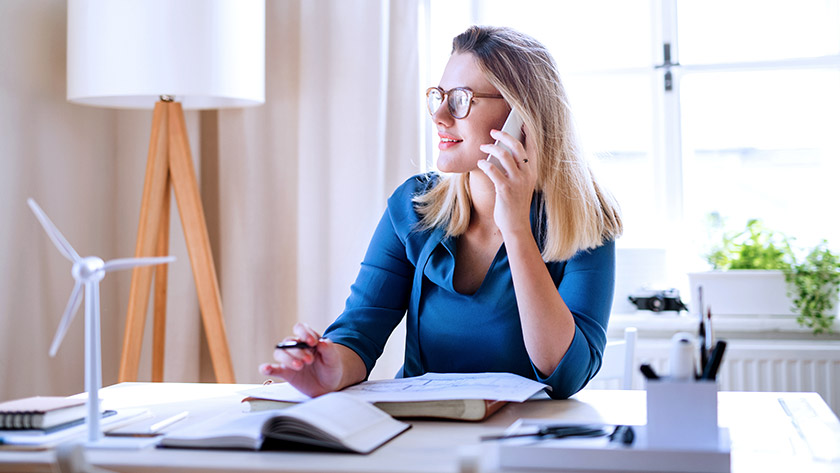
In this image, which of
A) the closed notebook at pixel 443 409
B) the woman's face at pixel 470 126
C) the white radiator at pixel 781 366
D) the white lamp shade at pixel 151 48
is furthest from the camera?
the white radiator at pixel 781 366

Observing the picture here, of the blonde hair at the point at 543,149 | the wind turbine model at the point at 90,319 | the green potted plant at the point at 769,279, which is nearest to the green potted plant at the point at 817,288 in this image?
the green potted plant at the point at 769,279

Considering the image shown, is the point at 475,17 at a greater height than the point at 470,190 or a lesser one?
greater

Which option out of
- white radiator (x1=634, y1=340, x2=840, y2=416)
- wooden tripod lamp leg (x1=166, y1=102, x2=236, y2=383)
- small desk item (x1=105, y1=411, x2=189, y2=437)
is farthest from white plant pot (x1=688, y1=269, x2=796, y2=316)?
small desk item (x1=105, y1=411, x2=189, y2=437)

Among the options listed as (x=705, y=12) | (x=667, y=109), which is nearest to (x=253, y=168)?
(x=667, y=109)

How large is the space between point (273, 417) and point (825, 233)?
2258 mm

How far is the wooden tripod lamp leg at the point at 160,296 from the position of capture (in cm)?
233

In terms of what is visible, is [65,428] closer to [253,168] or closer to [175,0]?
[175,0]

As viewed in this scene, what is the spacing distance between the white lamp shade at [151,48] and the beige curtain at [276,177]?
0.32 m

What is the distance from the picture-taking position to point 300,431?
3.21 feet

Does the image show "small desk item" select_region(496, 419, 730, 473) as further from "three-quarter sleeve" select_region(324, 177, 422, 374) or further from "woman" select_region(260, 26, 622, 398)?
"three-quarter sleeve" select_region(324, 177, 422, 374)

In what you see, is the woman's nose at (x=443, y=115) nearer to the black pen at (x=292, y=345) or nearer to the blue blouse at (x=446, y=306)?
the blue blouse at (x=446, y=306)

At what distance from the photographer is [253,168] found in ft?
8.65

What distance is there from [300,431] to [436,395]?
24 centimetres

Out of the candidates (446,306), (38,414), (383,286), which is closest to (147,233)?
(383,286)
